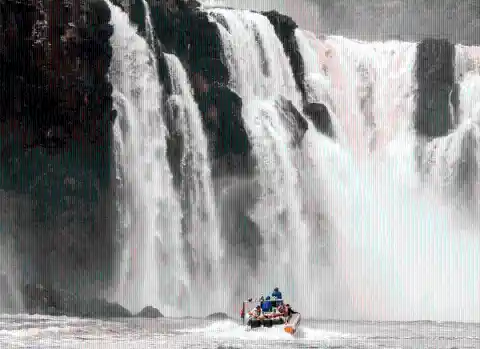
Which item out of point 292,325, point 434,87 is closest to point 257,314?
point 292,325

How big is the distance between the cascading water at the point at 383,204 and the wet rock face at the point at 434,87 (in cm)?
78

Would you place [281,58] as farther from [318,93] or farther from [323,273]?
[323,273]

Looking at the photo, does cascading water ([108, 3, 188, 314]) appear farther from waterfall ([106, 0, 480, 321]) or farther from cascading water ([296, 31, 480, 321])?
cascading water ([296, 31, 480, 321])

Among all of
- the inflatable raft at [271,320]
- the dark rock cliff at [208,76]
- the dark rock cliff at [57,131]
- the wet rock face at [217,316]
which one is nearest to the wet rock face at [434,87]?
the dark rock cliff at [208,76]

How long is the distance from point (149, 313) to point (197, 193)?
9875 millimetres

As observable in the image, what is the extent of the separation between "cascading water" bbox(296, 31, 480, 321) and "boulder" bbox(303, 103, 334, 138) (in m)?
0.89

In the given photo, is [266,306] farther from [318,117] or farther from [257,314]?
[318,117]

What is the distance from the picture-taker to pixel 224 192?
60.8 metres

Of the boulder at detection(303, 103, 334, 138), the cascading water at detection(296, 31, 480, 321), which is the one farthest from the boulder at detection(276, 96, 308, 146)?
the boulder at detection(303, 103, 334, 138)

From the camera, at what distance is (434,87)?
74875mm

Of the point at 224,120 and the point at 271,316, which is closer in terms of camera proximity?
the point at 271,316

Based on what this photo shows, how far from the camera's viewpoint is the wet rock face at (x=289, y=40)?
226 feet

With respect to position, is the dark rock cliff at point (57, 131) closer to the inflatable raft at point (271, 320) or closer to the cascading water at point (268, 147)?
the cascading water at point (268, 147)

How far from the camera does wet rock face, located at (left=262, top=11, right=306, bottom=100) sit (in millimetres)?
68938
